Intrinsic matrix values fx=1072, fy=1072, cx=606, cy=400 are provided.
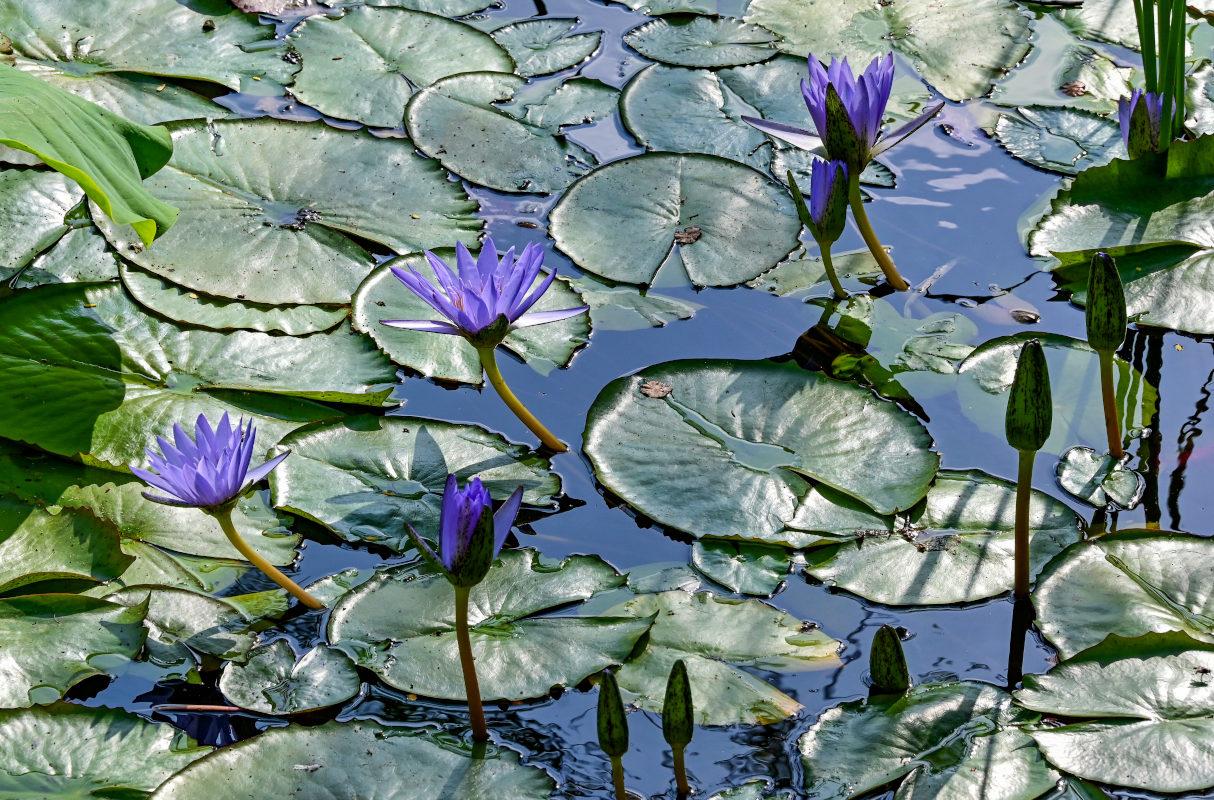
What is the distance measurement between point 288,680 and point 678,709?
84cm

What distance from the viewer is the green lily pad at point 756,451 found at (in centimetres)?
254

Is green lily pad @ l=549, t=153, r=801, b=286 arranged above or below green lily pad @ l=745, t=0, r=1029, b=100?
below

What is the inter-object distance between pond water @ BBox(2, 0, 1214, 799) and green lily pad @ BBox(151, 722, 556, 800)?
0.07 m

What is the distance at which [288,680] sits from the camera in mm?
2178

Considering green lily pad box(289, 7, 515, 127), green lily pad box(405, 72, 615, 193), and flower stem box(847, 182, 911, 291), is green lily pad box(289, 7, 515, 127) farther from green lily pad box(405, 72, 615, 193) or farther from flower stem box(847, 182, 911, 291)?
flower stem box(847, 182, 911, 291)

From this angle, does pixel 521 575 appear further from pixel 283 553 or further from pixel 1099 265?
pixel 1099 265

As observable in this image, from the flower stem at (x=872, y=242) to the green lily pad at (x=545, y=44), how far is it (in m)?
1.53

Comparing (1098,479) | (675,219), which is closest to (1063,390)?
(1098,479)

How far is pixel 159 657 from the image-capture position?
7.32 feet

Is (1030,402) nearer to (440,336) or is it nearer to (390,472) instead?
(390,472)

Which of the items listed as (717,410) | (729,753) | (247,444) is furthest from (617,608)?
(247,444)

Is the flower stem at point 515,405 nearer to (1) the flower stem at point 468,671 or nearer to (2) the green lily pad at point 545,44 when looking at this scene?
(1) the flower stem at point 468,671

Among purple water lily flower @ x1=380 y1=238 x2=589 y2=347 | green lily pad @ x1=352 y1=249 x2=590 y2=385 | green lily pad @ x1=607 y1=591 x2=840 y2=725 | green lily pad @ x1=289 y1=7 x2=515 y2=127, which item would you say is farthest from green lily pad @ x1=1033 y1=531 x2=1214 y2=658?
green lily pad @ x1=289 y1=7 x2=515 y2=127

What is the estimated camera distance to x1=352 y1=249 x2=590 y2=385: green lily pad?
298cm
